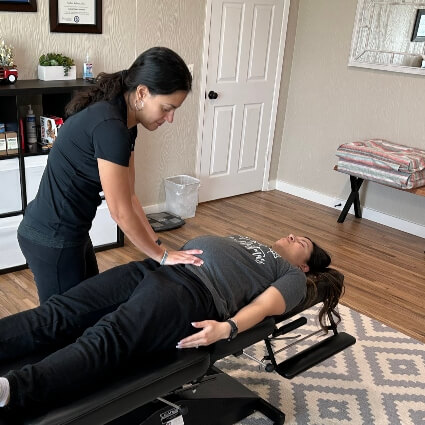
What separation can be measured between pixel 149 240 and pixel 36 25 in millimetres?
1818

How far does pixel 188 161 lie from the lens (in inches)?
156

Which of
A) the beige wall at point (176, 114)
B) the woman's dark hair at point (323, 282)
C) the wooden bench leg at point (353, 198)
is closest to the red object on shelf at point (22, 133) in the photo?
the beige wall at point (176, 114)

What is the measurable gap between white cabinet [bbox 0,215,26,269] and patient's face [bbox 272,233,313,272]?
1510 mm

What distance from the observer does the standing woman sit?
1413mm

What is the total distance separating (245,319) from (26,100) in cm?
202

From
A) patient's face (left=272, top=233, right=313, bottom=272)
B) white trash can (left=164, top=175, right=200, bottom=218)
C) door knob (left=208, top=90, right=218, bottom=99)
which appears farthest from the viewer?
Result: door knob (left=208, top=90, right=218, bottom=99)

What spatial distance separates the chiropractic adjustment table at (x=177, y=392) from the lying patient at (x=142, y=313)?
33 millimetres

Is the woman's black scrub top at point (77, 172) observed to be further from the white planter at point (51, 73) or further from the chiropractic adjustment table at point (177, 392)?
the white planter at point (51, 73)

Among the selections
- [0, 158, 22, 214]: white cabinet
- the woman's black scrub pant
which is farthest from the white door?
the woman's black scrub pant

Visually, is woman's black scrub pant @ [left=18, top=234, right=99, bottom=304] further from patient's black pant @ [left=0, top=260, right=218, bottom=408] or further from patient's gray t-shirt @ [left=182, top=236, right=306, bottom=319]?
patient's gray t-shirt @ [left=182, top=236, right=306, bottom=319]

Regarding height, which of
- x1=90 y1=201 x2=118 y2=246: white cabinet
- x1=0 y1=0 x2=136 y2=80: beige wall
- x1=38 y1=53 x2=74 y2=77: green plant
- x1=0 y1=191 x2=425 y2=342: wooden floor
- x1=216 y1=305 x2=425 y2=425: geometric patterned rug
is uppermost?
x1=0 y1=0 x2=136 y2=80: beige wall

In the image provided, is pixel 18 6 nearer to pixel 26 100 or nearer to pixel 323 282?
pixel 26 100

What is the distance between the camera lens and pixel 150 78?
1432 mm

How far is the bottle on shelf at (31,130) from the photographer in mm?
2764
